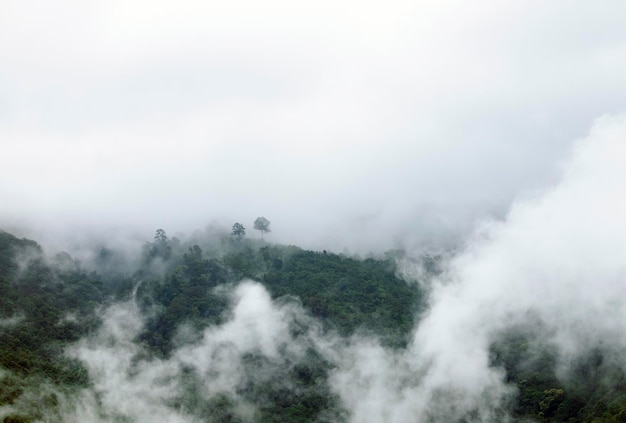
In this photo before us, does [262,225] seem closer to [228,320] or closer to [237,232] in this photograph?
[237,232]

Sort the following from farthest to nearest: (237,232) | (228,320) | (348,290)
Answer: (237,232) < (348,290) < (228,320)

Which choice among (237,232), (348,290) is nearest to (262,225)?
(237,232)

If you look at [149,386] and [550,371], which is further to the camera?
[149,386]

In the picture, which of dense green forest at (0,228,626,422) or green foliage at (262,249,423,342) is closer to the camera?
dense green forest at (0,228,626,422)

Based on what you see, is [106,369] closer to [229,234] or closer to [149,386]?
[149,386]

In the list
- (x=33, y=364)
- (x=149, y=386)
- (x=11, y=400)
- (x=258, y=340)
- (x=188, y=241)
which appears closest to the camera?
(x=11, y=400)

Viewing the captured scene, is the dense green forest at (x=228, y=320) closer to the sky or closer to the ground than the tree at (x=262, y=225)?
closer to the ground

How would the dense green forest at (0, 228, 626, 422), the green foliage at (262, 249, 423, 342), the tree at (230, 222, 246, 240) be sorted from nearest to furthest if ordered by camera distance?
the dense green forest at (0, 228, 626, 422)
the green foliage at (262, 249, 423, 342)
the tree at (230, 222, 246, 240)

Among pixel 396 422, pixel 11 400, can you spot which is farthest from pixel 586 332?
pixel 11 400
